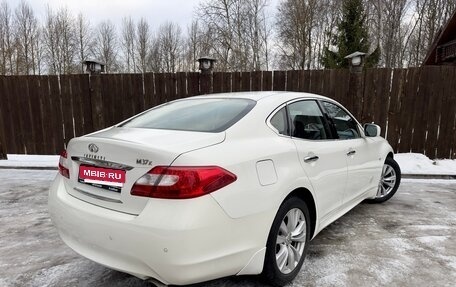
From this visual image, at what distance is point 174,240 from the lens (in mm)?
1753

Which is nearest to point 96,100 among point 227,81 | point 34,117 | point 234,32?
point 34,117

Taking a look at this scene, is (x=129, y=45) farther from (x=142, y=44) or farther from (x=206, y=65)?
(x=206, y=65)

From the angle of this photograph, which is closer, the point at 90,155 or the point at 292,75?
the point at 90,155

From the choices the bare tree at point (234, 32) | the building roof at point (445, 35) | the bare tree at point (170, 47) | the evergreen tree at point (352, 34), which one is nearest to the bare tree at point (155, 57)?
the bare tree at point (170, 47)

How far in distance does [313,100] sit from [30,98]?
23.4 ft

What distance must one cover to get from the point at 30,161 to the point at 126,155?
6.60 metres

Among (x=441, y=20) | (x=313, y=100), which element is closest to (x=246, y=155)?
(x=313, y=100)

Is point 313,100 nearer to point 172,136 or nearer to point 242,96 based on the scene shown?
point 242,96

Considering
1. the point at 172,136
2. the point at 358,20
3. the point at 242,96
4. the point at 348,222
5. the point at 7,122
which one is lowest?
the point at 348,222

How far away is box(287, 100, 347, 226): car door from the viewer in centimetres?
266

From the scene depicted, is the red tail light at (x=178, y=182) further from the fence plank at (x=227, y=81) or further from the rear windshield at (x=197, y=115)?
the fence plank at (x=227, y=81)

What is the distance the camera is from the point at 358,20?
18.8 meters

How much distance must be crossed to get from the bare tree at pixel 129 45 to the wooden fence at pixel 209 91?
29543 millimetres

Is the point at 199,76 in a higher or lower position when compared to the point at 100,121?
higher
